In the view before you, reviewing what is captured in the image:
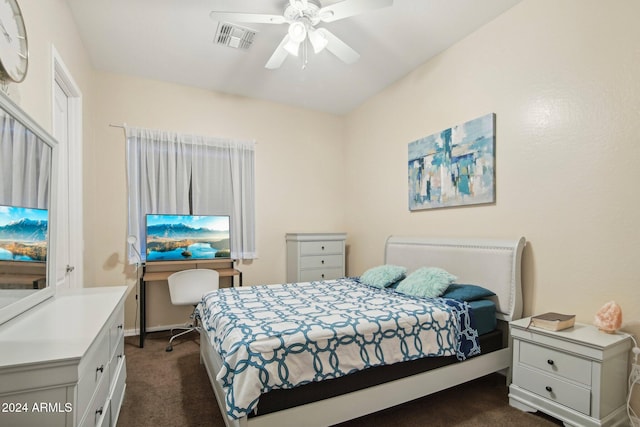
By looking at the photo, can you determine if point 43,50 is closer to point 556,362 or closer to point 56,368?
point 56,368

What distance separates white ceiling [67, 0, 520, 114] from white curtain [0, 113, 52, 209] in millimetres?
1538

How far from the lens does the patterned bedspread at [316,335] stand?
1515 mm

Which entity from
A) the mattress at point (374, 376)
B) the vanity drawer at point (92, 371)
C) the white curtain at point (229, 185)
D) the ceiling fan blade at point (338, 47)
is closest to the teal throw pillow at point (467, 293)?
the mattress at point (374, 376)

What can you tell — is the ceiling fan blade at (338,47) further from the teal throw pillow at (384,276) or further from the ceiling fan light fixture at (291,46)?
the teal throw pillow at (384,276)

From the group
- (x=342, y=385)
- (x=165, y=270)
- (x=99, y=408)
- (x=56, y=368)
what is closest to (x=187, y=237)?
(x=165, y=270)

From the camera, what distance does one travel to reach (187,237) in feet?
12.1

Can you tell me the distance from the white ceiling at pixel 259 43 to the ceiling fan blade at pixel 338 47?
0.25m

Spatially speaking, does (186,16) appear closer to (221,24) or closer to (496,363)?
(221,24)

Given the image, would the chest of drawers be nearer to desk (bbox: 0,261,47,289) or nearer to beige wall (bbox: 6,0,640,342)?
beige wall (bbox: 6,0,640,342)

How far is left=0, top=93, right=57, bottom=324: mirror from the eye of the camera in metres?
1.33

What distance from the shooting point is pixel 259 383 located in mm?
1478

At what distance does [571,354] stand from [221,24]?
348 cm

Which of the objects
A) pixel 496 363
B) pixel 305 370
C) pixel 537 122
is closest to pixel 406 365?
pixel 305 370

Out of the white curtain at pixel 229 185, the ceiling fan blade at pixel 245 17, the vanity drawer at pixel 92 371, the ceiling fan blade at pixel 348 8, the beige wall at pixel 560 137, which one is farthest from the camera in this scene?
the white curtain at pixel 229 185
